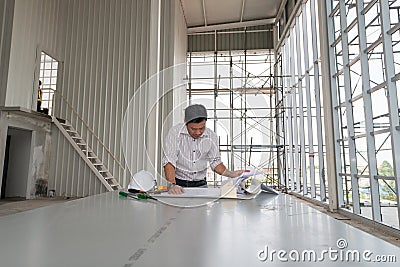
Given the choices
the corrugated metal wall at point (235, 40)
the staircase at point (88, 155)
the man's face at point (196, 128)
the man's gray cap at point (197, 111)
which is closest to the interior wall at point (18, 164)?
the staircase at point (88, 155)

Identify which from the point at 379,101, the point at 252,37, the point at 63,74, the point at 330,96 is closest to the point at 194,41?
the point at 252,37

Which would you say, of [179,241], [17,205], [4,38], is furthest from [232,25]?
[179,241]

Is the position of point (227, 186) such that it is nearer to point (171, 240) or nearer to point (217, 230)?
point (217, 230)

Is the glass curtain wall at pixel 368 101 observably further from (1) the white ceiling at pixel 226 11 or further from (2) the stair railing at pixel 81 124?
(2) the stair railing at pixel 81 124

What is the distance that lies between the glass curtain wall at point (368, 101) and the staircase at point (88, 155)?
4.44 metres

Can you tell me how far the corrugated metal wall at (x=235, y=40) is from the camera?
9.69m

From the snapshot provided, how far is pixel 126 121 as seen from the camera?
21.4ft

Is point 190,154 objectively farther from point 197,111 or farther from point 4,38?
point 4,38

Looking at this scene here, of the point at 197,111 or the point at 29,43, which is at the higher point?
the point at 29,43

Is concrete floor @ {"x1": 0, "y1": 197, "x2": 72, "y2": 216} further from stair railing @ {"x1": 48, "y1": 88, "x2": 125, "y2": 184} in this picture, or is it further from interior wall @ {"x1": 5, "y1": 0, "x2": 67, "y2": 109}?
interior wall @ {"x1": 5, "y1": 0, "x2": 67, "y2": 109}

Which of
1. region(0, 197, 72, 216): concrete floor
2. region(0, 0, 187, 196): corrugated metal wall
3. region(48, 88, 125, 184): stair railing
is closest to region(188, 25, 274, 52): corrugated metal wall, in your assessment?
region(0, 0, 187, 196): corrugated metal wall

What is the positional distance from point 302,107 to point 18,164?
613cm

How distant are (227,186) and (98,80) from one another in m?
6.19

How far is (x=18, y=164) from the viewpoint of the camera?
20.0 feet
